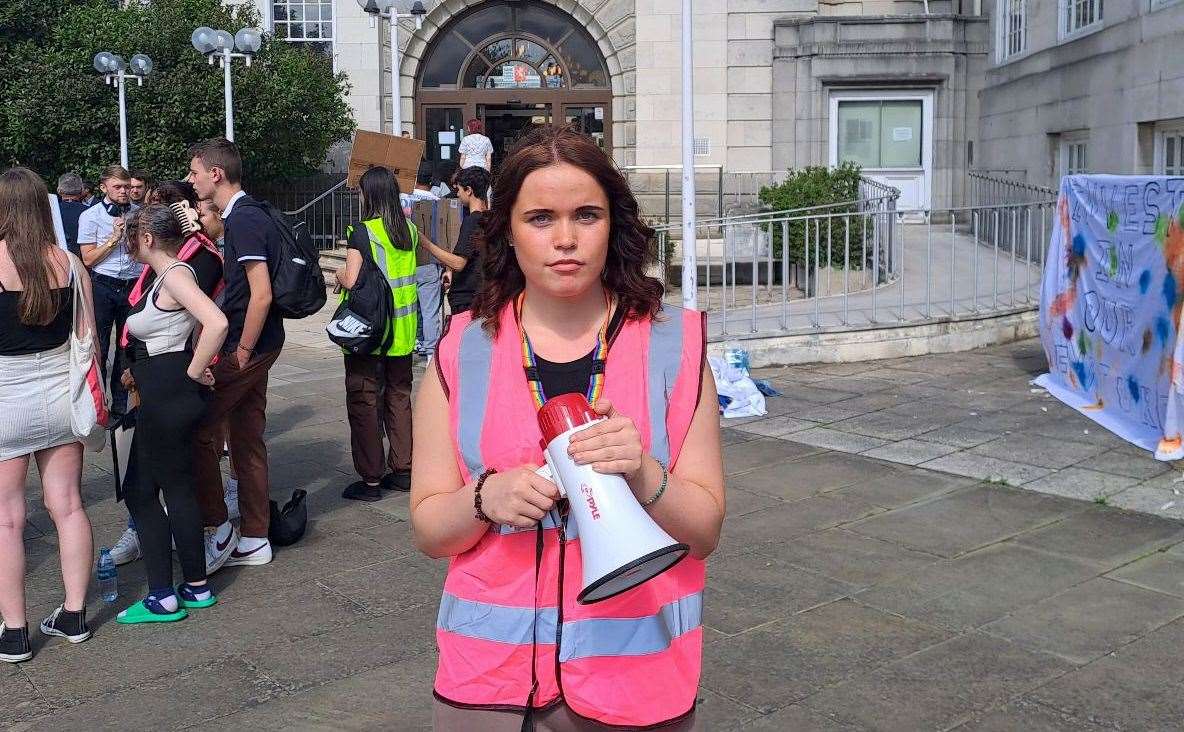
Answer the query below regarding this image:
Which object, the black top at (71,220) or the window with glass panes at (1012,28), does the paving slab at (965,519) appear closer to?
the black top at (71,220)

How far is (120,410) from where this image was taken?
239 inches

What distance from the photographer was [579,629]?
2.17 meters

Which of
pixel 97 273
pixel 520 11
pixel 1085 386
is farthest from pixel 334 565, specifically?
pixel 520 11

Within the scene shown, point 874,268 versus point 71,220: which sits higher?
point 71,220

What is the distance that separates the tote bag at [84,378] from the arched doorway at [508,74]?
1759 cm

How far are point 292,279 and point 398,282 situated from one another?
1165 millimetres

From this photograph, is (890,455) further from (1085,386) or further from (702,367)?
(702,367)

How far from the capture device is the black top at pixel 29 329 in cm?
466

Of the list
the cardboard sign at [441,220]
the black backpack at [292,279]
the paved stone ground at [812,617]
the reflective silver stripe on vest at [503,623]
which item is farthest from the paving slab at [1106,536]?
the cardboard sign at [441,220]

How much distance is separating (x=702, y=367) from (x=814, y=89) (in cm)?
1962

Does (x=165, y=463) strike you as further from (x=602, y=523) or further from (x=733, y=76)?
(x=733, y=76)

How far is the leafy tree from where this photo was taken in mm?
19859

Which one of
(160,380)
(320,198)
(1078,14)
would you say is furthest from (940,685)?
(320,198)

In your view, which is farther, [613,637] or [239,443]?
[239,443]
